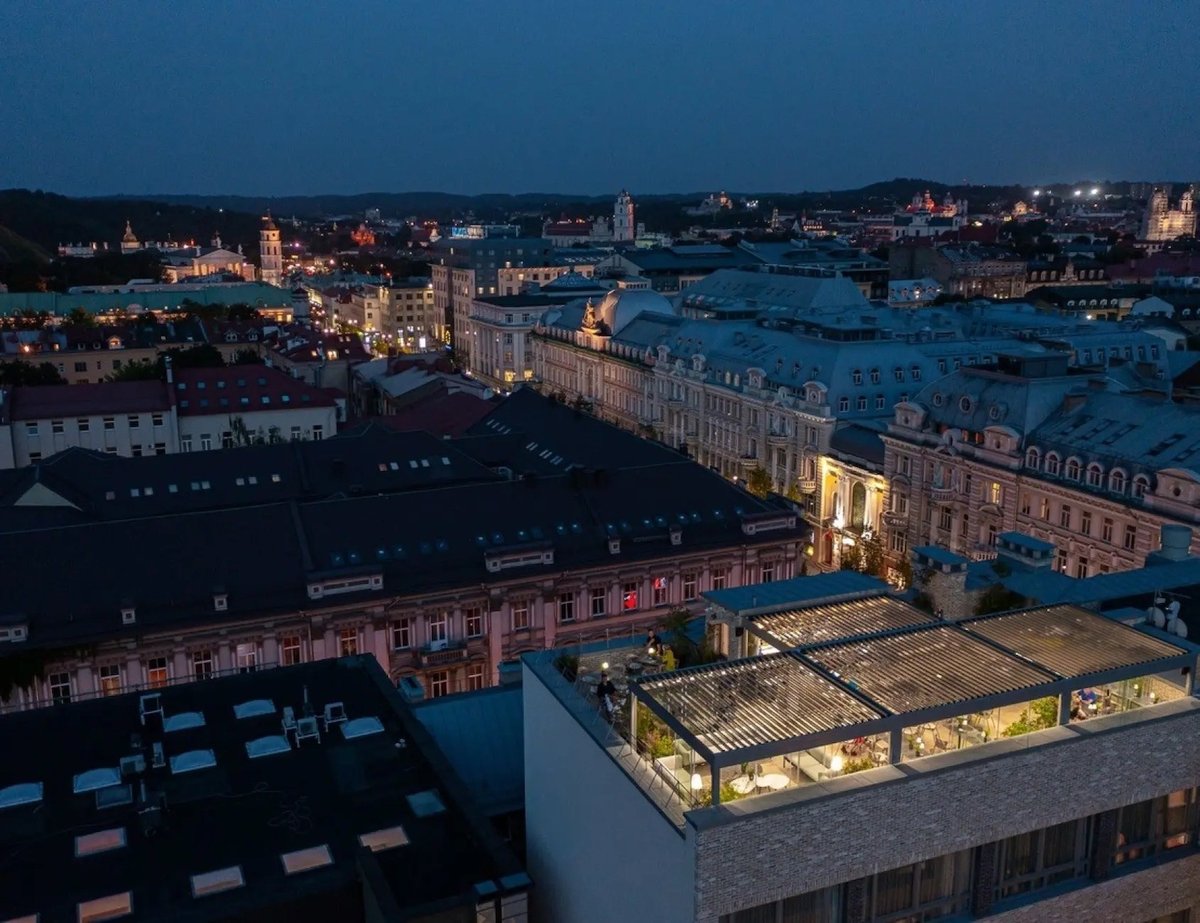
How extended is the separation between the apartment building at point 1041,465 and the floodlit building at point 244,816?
41.1 meters

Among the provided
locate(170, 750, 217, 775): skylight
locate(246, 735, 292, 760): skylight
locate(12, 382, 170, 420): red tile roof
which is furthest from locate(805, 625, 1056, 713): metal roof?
locate(12, 382, 170, 420): red tile roof

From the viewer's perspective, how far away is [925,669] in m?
24.2

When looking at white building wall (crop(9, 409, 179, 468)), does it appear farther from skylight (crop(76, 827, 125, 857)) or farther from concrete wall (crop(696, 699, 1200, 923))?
concrete wall (crop(696, 699, 1200, 923))

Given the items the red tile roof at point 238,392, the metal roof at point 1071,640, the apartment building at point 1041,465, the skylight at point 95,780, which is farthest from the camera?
the red tile roof at point 238,392

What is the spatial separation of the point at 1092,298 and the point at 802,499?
96.4m

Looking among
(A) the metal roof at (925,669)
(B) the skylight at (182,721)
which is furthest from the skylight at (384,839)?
(A) the metal roof at (925,669)

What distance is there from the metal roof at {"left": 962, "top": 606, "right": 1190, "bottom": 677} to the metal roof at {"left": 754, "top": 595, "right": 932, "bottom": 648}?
1934mm

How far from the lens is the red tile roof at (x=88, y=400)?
9031cm

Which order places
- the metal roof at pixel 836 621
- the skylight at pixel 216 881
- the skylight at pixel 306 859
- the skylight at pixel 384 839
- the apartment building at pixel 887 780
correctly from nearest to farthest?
1. the apartment building at pixel 887 780
2. the skylight at pixel 216 881
3. the skylight at pixel 306 859
4. the skylight at pixel 384 839
5. the metal roof at pixel 836 621

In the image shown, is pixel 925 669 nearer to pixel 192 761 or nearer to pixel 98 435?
pixel 192 761

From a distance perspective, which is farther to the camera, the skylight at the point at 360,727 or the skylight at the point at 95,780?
the skylight at the point at 360,727

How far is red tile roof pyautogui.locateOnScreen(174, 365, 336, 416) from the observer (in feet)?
320

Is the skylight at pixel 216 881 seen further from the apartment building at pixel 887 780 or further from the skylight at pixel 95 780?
the apartment building at pixel 887 780

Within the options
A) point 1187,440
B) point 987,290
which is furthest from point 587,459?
point 987,290
